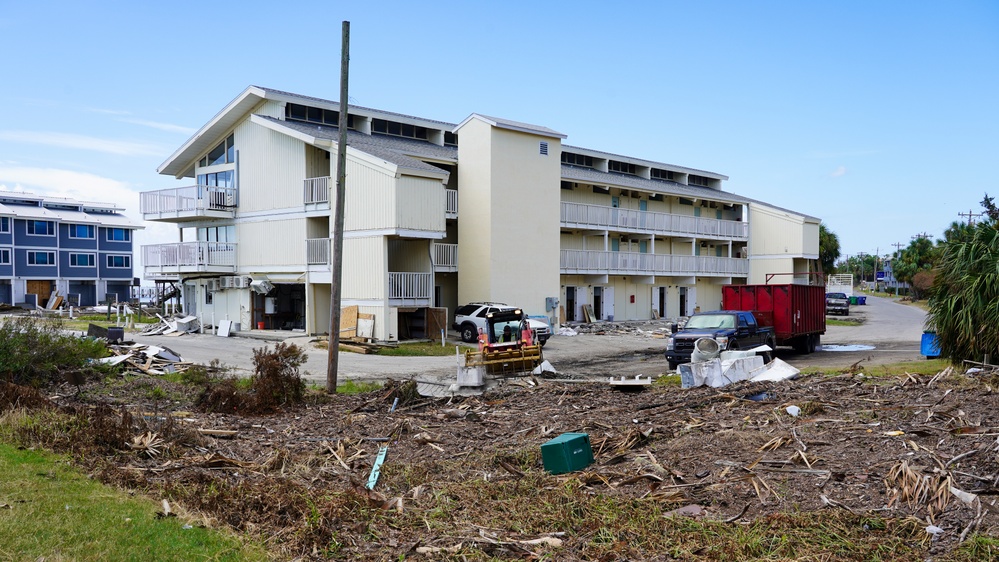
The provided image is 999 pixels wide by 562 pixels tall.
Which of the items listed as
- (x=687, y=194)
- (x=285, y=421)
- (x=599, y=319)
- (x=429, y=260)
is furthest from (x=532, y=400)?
(x=687, y=194)

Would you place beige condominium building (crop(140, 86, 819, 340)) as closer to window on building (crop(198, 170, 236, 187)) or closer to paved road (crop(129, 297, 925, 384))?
window on building (crop(198, 170, 236, 187))

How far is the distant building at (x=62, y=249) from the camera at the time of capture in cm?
6662

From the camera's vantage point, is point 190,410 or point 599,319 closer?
point 190,410

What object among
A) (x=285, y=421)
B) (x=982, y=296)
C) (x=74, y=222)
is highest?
(x=74, y=222)

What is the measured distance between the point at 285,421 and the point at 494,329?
8.42 metres

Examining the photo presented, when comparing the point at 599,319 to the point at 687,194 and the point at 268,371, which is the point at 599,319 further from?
the point at 268,371

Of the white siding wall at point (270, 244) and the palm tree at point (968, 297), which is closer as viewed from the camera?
A: the palm tree at point (968, 297)

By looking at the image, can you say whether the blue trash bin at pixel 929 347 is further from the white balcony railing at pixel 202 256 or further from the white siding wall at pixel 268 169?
the white balcony railing at pixel 202 256

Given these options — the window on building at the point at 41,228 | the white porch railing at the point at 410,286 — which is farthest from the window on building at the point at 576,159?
the window on building at the point at 41,228

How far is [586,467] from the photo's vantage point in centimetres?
999

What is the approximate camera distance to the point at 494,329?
21.8m

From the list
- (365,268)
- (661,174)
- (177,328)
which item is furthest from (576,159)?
(177,328)

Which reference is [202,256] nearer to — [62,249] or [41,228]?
[41,228]

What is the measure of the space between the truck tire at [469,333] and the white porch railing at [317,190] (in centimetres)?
786
